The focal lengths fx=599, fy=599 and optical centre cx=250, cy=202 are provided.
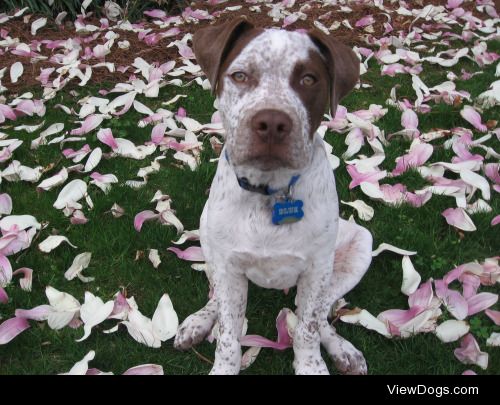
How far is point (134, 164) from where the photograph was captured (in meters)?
5.08

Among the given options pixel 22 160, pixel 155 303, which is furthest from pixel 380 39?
pixel 155 303

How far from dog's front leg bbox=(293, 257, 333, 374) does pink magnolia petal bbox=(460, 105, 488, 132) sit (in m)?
2.88

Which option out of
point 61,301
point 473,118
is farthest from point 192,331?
point 473,118

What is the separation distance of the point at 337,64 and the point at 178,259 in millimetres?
1879

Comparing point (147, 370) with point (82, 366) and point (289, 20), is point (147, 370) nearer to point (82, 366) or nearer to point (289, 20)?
point (82, 366)

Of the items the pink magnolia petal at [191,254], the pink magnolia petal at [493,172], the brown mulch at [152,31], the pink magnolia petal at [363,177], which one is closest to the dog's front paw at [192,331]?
the pink magnolia petal at [191,254]

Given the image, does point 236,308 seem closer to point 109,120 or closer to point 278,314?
point 278,314

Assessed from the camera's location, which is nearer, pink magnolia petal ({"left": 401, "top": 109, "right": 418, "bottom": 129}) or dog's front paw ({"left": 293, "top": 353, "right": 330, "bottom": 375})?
dog's front paw ({"left": 293, "top": 353, "right": 330, "bottom": 375})

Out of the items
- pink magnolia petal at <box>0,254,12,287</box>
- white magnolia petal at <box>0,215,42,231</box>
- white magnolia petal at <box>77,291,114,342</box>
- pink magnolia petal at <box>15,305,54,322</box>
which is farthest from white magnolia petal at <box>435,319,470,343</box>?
white magnolia petal at <box>0,215,42,231</box>

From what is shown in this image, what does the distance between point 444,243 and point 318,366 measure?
1429mm

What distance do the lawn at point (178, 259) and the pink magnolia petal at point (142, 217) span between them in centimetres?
6

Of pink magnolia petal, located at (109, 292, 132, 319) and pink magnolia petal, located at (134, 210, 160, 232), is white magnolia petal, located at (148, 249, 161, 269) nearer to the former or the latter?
pink magnolia petal, located at (134, 210, 160, 232)

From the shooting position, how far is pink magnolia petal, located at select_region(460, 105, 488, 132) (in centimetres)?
534

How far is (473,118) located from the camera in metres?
5.38
